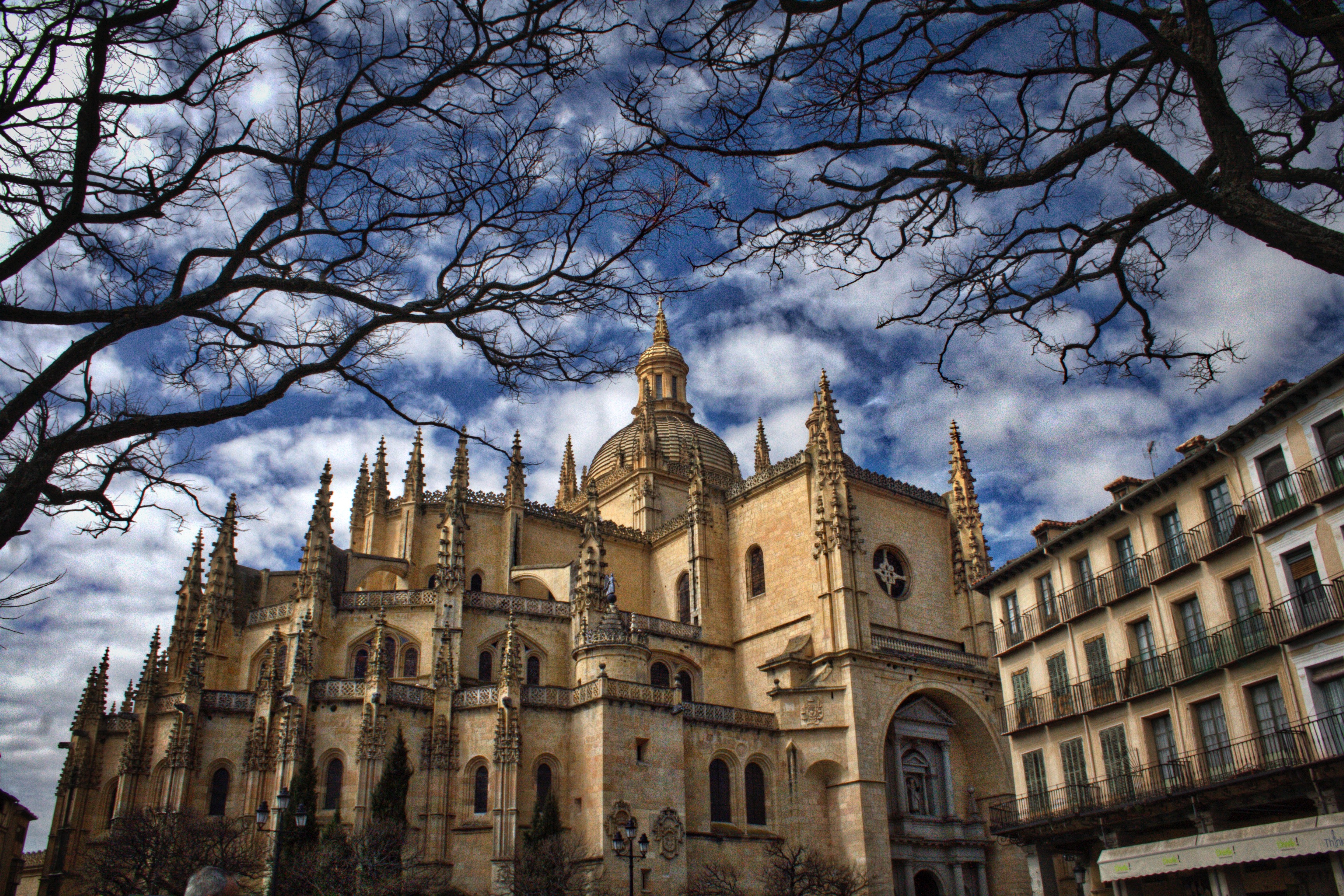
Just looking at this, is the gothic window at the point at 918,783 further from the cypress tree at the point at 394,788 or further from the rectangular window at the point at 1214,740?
the cypress tree at the point at 394,788

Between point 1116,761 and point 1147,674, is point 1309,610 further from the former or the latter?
point 1116,761

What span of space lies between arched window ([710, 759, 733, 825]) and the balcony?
16.7m

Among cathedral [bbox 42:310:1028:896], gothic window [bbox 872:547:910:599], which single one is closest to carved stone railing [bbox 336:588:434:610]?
cathedral [bbox 42:310:1028:896]

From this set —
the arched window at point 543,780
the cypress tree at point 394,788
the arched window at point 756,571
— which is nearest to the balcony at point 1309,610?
the arched window at point 543,780

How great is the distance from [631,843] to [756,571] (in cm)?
1684

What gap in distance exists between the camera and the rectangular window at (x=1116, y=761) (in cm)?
2138

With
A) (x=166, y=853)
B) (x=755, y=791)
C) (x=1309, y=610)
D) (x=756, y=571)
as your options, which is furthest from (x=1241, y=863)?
(x=166, y=853)

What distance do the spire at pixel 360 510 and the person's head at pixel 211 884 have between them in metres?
34.4

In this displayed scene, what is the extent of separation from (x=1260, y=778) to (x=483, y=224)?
16.4m

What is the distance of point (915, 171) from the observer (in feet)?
24.0

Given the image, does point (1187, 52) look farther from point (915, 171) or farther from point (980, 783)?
point (980, 783)

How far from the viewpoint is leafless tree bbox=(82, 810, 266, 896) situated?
21.8 meters

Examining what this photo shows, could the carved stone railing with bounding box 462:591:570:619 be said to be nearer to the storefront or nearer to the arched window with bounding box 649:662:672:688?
the arched window with bounding box 649:662:672:688

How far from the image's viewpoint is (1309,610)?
57.5 feet
